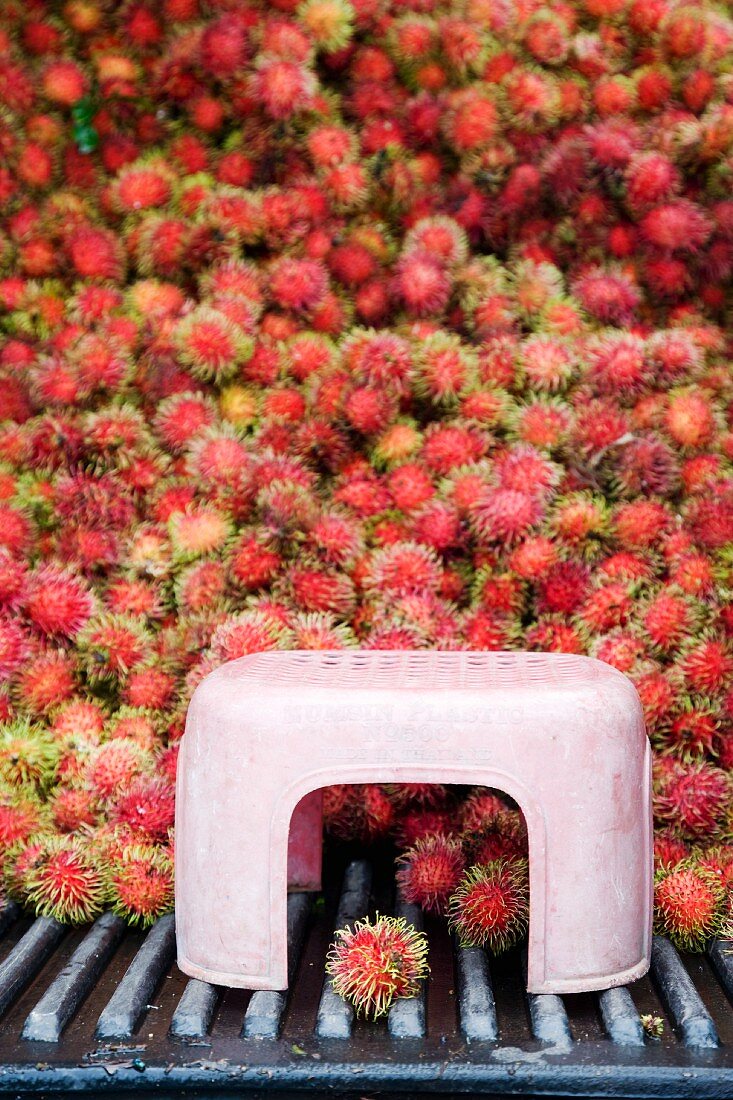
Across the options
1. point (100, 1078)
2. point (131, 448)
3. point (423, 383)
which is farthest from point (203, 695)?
point (423, 383)

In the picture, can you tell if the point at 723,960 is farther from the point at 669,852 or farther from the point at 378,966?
the point at 378,966

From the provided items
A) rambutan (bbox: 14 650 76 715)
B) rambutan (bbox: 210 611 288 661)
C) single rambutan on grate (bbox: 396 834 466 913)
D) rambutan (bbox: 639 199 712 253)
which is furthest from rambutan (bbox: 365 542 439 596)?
rambutan (bbox: 639 199 712 253)

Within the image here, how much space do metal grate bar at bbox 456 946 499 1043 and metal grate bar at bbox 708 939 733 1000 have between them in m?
0.38

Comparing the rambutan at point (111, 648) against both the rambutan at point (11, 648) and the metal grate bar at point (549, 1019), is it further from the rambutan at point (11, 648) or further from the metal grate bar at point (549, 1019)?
the metal grate bar at point (549, 1019)

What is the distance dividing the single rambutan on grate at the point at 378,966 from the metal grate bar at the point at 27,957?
1.67ft

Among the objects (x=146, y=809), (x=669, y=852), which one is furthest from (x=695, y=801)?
(x=146, y=809)

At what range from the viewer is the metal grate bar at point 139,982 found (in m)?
1.54

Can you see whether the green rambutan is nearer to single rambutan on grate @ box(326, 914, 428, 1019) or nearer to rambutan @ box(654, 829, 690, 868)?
single rambutan on grate @ box(326, 914, 428, 1019)

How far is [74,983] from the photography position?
1.67 meters

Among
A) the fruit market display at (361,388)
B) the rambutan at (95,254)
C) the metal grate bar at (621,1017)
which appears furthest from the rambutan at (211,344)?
the metal grate bar at (621,1017)

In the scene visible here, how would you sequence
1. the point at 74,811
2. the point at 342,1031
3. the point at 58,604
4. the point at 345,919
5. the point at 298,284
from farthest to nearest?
the point at 298,284
the point at 58,604
the point at 74,811
the point at 345,919
the point at 342,1031

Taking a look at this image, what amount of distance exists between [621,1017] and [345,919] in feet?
1.80

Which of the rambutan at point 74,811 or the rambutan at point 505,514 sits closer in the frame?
the rambutan at point 74,811

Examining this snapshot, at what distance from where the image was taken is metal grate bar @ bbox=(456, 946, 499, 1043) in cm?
153
